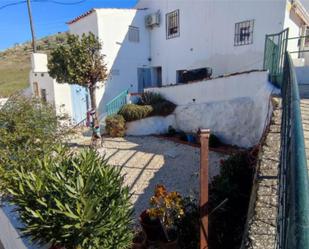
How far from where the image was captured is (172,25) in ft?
46.4

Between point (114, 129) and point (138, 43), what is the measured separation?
7.17m

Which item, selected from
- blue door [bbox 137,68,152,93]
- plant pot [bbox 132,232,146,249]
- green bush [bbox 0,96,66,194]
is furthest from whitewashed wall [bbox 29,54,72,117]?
plant pot [bbox 132,232,146,249]

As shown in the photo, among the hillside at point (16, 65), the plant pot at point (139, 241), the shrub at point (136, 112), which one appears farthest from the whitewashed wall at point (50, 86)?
the hillside at point (16, 65)

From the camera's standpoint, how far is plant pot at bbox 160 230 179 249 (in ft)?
10.8

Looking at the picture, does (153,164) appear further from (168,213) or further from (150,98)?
(150,98)

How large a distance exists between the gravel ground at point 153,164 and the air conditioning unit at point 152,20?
794 cm

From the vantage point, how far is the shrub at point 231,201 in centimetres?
302

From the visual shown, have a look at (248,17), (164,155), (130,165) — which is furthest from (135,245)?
(248,17)

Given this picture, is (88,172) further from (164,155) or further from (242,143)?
(242,143)

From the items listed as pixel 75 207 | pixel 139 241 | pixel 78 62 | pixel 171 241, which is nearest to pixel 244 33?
pixel 78 62

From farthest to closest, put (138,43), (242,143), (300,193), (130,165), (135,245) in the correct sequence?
(138,43) → (242,143) → (130,165) → (135,245) → (300,193)

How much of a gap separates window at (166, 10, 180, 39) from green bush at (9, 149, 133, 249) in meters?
12.8

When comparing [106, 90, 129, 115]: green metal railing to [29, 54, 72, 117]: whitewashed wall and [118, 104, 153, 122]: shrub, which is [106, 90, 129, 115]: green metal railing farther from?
[29, 54, 72, 117]: whitewashed wall

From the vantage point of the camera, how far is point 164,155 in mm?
8086
